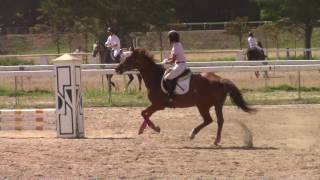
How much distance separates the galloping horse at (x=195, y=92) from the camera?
1562 centimetres

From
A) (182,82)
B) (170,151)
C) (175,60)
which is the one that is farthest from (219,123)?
(170,151)

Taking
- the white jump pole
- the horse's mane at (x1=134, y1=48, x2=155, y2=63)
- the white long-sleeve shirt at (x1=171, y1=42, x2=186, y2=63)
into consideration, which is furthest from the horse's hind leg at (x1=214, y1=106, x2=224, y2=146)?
the white jump pole

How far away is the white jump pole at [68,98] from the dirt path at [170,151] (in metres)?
0.41

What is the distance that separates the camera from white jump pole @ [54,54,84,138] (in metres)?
16.5

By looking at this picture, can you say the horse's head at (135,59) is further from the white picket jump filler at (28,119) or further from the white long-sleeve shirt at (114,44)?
the white long-sleeve shirt at (114,44)

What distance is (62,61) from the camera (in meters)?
16.6

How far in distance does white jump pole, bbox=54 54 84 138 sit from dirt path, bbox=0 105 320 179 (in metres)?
0.41

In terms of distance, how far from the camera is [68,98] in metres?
16.5

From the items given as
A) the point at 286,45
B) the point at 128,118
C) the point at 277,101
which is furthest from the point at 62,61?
the point at 286,45

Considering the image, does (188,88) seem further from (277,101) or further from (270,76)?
(270,76)

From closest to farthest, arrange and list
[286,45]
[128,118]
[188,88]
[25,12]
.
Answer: [188,88] < [128,118] < [286,45] < [25,12]

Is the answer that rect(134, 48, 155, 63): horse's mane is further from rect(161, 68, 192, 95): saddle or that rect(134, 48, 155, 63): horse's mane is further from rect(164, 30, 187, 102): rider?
rect(161, 68, 192, 95): saddle

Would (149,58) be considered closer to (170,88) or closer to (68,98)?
(170,88)

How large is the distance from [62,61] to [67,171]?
5539 millimetres
